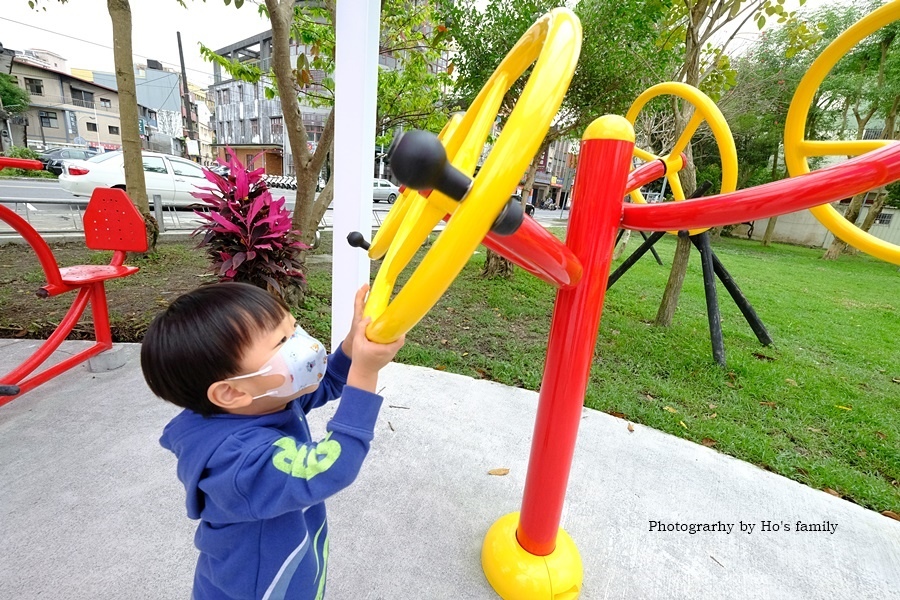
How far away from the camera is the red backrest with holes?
2.38m

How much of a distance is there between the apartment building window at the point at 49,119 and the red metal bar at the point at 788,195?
52163mm

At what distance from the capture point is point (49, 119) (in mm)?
37562

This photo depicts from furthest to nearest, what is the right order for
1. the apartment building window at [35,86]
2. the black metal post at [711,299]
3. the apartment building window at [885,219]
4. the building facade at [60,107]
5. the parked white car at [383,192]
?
the apartment building window at [35,86], the building facade at [60,107], the parked white car at [383,192], the apartment building window at [885,219], the black metal post at [711,299]

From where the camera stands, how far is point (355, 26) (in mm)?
1813

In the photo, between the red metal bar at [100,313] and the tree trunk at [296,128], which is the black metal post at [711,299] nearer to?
the tree trunk at [296,128]

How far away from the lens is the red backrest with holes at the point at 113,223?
2385 millimetres

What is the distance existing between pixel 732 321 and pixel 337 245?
4.60 meters

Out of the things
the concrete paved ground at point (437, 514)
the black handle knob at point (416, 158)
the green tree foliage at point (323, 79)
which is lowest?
the concrete paved ground at point (437, 514)

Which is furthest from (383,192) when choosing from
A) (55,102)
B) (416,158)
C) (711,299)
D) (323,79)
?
(55,102)

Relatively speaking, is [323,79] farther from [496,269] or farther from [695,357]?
[695,357]

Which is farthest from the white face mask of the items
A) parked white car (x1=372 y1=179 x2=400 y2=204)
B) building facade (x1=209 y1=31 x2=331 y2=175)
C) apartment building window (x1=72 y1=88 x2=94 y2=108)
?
apartment building window (x1=72 y1=88 x2=94 y2=108)

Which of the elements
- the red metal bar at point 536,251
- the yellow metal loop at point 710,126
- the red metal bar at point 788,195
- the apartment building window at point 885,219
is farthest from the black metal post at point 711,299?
the apartment building window at point 885,219

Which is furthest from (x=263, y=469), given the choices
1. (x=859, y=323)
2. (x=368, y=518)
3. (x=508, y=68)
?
A: (x=859, y=323)

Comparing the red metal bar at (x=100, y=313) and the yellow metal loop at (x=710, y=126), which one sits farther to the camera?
the red metal bar at (x=100, y=313)
